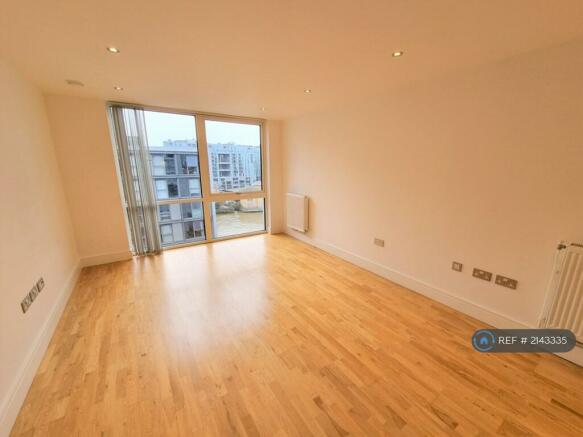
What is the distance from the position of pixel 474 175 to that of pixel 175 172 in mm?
4227

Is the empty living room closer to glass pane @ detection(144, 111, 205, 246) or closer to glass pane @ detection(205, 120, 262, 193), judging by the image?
glass pane @ detection(144, 111, 205, 246)

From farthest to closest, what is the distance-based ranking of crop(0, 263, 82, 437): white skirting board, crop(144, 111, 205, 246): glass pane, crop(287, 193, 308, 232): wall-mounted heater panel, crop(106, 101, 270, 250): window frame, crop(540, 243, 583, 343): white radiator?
1. crop(287, 193, 308, 232): wall-mounted heater panel
2. crop(106, 101, 270, 250): window frame
3. crop(144, 111, 205, 246): glass pane
4. crop(540, 243, 583, 343): white radiator
5. crop(0, 263, 82, 437): white skirting board

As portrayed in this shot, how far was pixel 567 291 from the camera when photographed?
173 centimetres

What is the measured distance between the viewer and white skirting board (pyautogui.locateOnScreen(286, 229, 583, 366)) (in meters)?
2.06

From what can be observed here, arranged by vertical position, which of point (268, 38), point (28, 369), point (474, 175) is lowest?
point (28, 369)

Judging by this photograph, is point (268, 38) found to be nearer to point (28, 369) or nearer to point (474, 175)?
point (474, 175)

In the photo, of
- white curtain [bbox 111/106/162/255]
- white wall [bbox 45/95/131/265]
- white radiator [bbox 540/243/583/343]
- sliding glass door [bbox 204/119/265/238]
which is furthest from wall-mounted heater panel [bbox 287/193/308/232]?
white radiator [bbox 540/243/583/343]

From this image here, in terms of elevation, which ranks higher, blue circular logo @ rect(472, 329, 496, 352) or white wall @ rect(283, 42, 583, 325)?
white wall @ rect(283, 42, 583, 325)

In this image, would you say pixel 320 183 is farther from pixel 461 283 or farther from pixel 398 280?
pixel 461 283

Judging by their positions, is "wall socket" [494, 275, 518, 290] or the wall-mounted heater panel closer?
"wall socket" [494, 275, 518, 290]

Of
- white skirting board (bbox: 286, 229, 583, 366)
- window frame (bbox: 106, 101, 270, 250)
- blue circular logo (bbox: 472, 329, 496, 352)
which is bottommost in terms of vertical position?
blue circular logo (bbox: 472, 329, 496, 352)

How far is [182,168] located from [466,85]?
4076 mm
